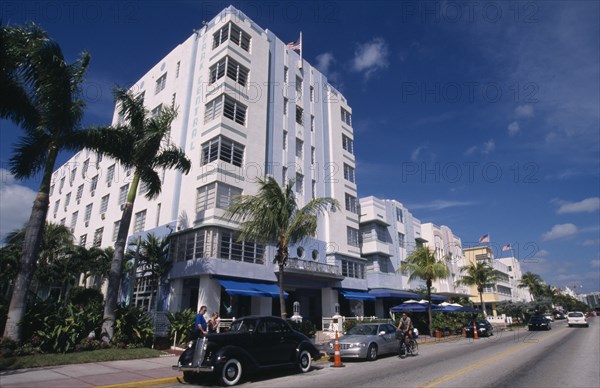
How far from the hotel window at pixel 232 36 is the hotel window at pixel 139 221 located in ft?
47.4

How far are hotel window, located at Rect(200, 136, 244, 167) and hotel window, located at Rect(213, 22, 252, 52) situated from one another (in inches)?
343

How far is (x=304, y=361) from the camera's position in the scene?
11750 millimetres

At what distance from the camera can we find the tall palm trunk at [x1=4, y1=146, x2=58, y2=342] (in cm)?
1345

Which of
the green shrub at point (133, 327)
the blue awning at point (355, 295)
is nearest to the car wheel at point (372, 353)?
the green shrub at point (133, 327)

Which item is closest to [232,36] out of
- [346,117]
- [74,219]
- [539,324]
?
[346,117]

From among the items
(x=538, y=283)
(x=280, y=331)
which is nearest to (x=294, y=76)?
(x=280, y=331)

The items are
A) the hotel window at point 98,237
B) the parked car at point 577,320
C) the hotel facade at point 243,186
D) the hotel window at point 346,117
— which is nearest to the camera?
the hotel facade at point 243,186

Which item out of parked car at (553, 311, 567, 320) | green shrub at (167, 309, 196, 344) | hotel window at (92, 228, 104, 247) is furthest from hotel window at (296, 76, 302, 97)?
parked car at (553, 311, 567, 320)

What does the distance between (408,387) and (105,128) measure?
649 inches

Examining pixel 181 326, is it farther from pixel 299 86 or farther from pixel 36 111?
pixel 299 86

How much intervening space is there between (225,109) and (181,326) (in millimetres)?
15383

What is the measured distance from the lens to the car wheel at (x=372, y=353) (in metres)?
14.7

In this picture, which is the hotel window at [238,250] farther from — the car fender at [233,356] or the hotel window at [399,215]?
the hotel window at [399,215]

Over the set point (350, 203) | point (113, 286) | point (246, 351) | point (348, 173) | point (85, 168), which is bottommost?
point (246, 351)
